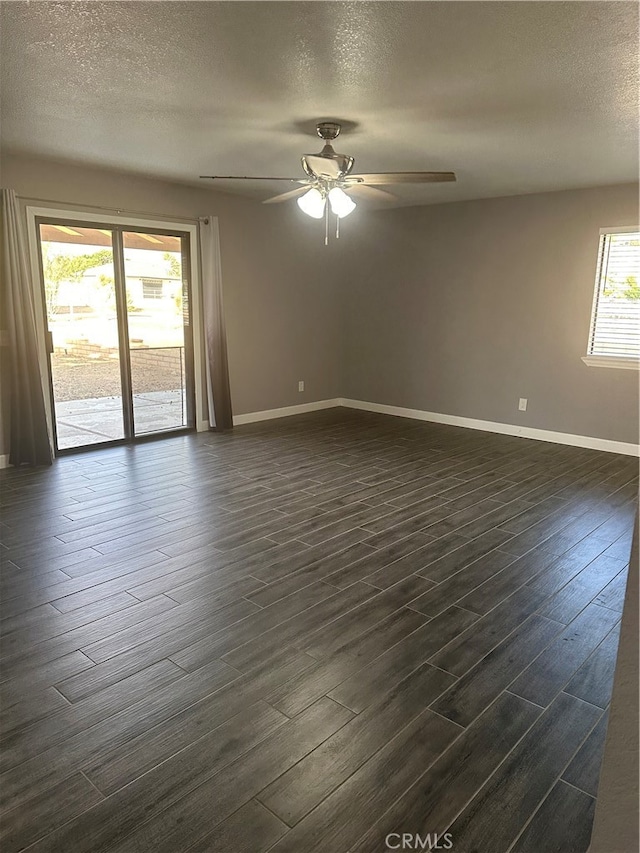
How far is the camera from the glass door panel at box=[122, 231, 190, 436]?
562cm

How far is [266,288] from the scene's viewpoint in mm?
6727

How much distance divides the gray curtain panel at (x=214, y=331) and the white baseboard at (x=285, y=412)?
0.33 metres

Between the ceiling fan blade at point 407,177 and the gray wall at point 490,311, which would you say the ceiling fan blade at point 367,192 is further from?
the gray wall at point 490,311

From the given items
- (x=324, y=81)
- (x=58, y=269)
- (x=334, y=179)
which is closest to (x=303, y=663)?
(x=324, y=81)

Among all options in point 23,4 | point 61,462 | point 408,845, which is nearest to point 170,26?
point 23,4

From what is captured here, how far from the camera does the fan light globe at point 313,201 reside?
4027 millimetres

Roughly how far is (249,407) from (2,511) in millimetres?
3279

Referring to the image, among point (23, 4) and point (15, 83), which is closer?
point (23, 4)

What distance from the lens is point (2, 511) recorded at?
391cm

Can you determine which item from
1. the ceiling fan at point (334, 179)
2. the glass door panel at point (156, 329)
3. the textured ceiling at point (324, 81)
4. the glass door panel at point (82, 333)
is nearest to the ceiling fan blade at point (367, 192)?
the ceiling fan at point (334, 179)

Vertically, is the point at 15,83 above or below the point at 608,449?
above

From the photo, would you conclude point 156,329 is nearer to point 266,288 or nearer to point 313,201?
point 266,288

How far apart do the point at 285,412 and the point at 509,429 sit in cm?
269

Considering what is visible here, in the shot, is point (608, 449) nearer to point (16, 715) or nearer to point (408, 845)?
point (408, 845)
